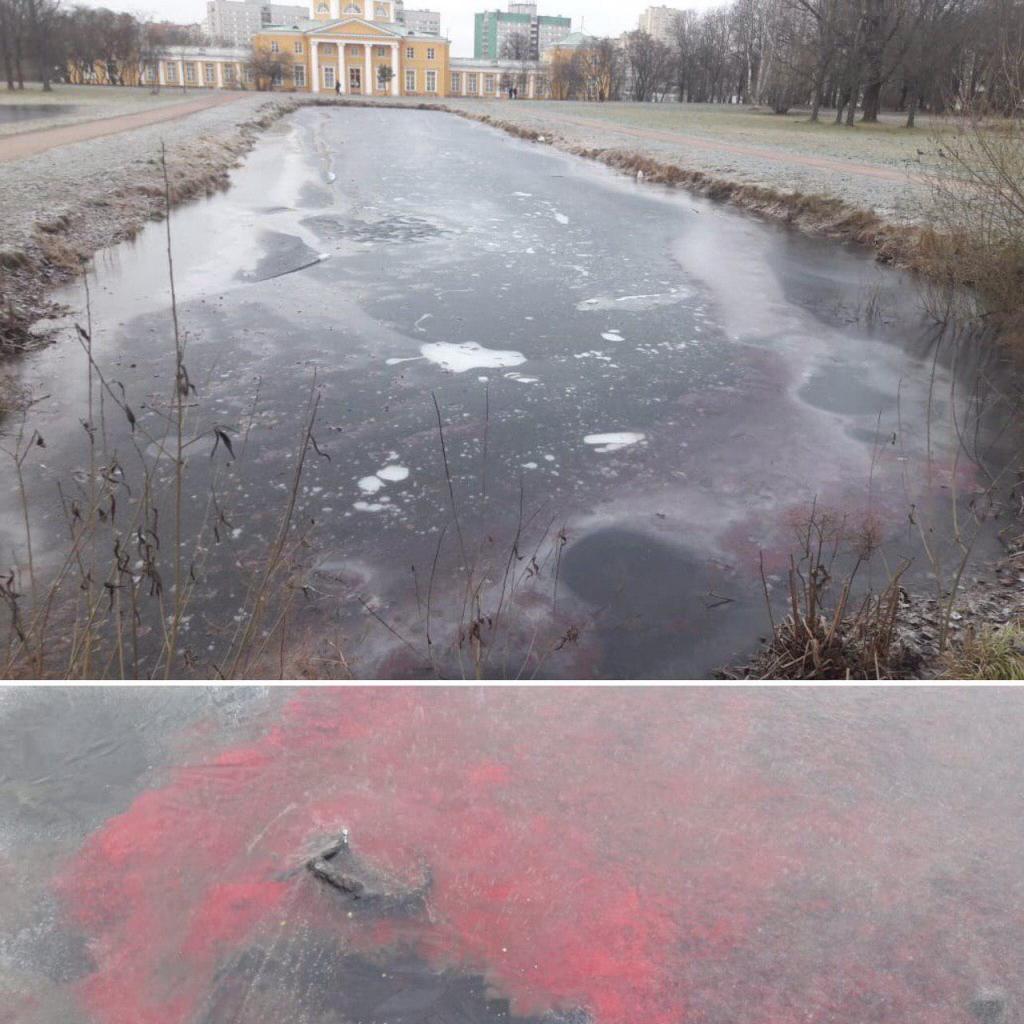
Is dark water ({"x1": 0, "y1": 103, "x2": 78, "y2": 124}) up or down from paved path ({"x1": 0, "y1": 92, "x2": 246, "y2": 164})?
up

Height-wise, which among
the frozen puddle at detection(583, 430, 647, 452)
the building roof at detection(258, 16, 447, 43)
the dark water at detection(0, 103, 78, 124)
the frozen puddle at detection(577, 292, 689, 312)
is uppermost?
the building roof at detection(258, 16, 447, 43)

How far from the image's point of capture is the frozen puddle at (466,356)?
682 cm

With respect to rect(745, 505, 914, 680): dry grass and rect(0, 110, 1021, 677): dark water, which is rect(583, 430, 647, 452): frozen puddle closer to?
rect(0, 110, 1021, 677): dark water

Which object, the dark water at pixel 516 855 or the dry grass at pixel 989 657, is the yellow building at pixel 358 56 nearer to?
the dry grass at pixel 989 657

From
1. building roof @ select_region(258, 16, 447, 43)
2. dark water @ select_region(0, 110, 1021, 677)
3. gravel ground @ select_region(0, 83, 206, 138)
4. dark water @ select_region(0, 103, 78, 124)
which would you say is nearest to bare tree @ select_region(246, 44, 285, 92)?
building roof @ select_region(258, 16, 447, 43)

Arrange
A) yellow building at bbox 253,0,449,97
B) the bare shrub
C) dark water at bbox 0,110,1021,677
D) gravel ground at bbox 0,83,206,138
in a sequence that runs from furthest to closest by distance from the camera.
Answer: yellow building at bbox 253,0,449,97, gravel ground at bbox 0,83,206,138, the bare shrub, dark water at bbox 0,110,1021,677

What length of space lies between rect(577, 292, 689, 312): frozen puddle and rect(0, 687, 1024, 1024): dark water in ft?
21.8

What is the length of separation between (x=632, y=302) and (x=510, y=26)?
141 metres

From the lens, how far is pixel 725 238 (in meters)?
12.4

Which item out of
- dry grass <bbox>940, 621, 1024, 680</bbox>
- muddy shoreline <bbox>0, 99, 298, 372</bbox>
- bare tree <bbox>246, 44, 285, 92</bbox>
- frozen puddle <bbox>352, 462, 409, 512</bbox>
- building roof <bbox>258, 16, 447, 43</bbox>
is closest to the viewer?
dry grass <bbox>940, 621, 1024, 680</bbox>

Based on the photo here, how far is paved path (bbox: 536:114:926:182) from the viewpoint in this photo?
17094 millimetres

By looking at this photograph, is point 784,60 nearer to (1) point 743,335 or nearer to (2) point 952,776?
(1) point 743,335

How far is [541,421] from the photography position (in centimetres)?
580

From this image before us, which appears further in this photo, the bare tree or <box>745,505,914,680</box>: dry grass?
the bare tree
